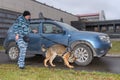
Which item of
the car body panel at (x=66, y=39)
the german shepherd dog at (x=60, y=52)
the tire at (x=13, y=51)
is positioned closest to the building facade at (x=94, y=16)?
the tire at (x=13, y=51)

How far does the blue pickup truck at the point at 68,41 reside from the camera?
10.6 meters

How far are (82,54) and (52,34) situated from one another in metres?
1.57

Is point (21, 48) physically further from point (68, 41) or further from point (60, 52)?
point (68, 41)

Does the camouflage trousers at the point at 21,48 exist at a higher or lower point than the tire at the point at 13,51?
higher

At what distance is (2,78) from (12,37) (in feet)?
16.3

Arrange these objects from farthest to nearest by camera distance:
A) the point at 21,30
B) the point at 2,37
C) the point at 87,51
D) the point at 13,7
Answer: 1. the point at 13,7
2. the point at 2,37
3. the point at 87,51
4. the point at 21,30

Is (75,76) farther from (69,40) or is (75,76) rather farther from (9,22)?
(9,22)

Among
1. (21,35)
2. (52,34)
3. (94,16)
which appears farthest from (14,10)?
(94,16)

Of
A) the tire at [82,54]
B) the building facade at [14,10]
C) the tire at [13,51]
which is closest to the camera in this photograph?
the tire at [82,54]

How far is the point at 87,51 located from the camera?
10617 millimetres

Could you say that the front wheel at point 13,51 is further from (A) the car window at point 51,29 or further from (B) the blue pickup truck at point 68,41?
(A) the car window at point 51,29

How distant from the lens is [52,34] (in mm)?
11375

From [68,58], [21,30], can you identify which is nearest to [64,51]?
[68,58]

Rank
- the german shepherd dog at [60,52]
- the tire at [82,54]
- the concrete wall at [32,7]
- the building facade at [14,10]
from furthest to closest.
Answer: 1. the concrete wall at [32,7]
2. the building facade at [14,10]
3. the tire at [82,54]
4. the german shepherd dog at [60,52]
